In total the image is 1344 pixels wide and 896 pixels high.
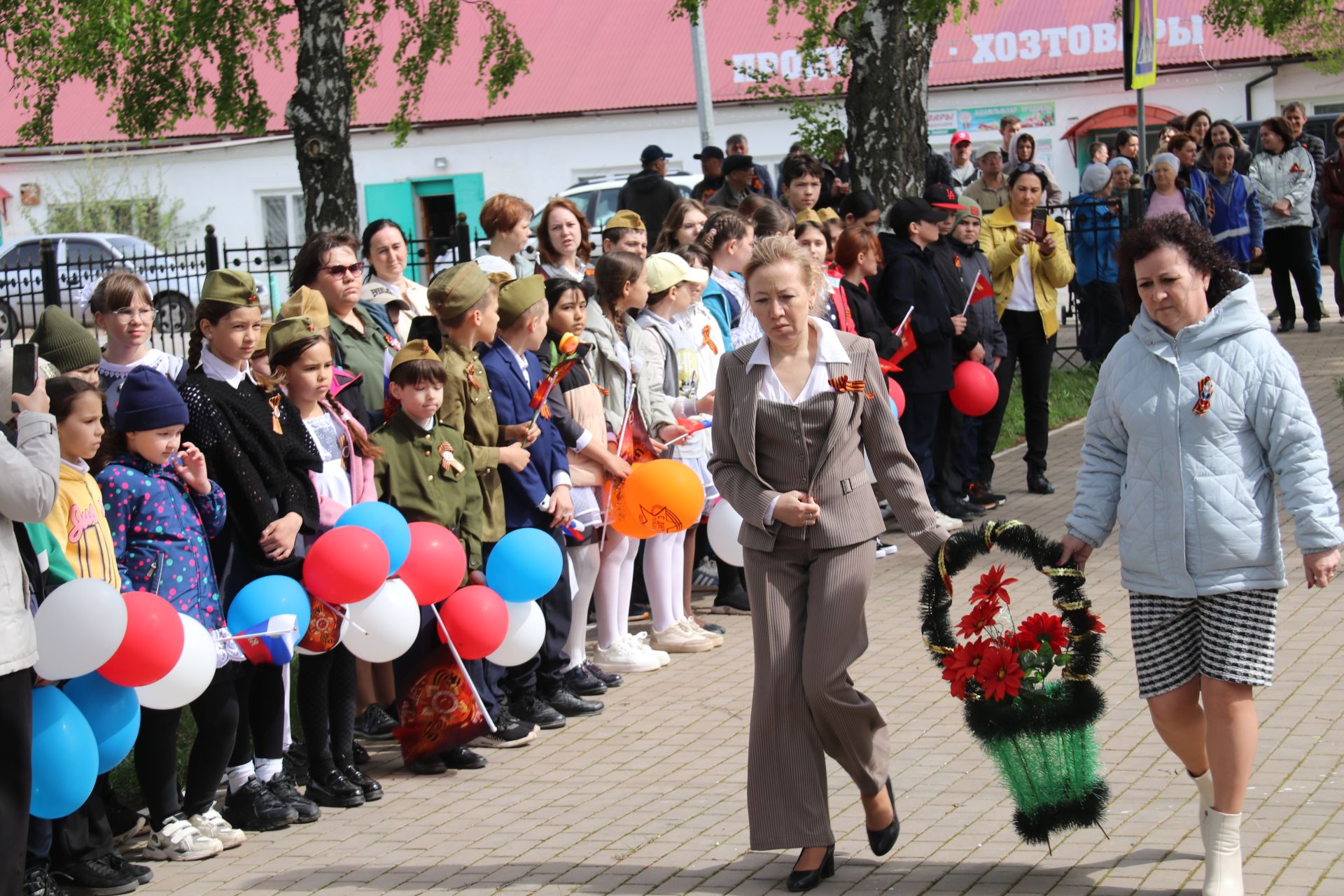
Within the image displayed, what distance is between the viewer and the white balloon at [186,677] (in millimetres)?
5402

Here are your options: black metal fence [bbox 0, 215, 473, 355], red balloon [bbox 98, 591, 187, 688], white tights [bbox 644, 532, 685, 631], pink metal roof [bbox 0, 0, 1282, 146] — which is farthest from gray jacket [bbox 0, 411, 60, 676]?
pink metal roof [bbox 0, 0, 1282, 146]

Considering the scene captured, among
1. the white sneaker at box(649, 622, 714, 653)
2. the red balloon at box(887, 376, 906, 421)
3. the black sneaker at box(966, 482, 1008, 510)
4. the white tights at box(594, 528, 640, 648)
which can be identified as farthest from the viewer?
the black sneaker at box(966, 482, 1008, 510)

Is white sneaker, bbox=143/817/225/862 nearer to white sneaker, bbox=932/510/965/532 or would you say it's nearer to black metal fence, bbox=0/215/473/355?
black metal fence, bbox=0/215/473/355

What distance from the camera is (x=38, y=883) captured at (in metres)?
5.27

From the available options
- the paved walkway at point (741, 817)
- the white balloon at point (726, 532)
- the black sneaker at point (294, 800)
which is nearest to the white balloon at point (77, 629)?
the paved walkway at point (741, 817)

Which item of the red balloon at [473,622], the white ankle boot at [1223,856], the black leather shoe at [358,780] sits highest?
the red balloon at [473,622]

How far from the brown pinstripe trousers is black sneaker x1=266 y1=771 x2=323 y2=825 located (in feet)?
6.10

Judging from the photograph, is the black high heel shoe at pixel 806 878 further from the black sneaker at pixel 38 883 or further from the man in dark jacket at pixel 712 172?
the man in dark jacket at pixel 712 172

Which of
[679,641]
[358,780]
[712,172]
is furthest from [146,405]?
[712,172]

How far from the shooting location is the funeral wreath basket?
4.95 meters

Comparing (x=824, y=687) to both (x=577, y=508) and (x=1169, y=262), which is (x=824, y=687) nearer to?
(x=1169, y=262)

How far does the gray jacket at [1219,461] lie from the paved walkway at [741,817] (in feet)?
3.21

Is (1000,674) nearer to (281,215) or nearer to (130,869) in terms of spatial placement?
(130,869)

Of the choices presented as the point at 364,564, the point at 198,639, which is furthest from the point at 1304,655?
the point at 198,639
